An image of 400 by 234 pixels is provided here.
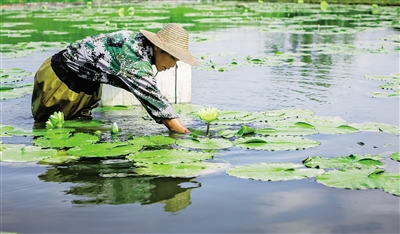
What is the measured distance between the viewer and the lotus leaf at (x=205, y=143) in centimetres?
407

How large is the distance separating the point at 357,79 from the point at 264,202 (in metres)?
4.40

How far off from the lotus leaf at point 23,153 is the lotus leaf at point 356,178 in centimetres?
182

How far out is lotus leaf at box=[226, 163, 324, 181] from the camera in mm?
3418

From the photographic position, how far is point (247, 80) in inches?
283

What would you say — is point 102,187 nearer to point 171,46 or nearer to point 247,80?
point 171,46

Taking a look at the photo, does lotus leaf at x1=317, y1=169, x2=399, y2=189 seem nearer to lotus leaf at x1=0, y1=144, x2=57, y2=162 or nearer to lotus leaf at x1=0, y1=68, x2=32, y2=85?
lotus leaf at x1=0, y1=144, x2=57, y2=162

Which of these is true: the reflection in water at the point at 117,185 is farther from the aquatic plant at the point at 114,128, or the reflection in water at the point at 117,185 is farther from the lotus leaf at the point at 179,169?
the aquatic plant at the point at 114,128

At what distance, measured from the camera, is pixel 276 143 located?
4.12 meters

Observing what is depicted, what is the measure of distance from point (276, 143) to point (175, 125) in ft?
2.63

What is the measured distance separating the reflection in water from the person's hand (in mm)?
679

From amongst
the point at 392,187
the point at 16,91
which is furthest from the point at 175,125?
the point at 16,91

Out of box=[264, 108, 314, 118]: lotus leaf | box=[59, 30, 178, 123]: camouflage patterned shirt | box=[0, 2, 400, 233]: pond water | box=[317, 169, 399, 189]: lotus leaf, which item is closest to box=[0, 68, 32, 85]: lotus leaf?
box=[0, 2, 400, 233]: pond water

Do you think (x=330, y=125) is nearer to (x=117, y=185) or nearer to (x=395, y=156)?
(x=395, y=156)

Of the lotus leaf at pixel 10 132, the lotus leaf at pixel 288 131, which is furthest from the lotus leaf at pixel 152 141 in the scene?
the lotus leaf at pixel 10 132
